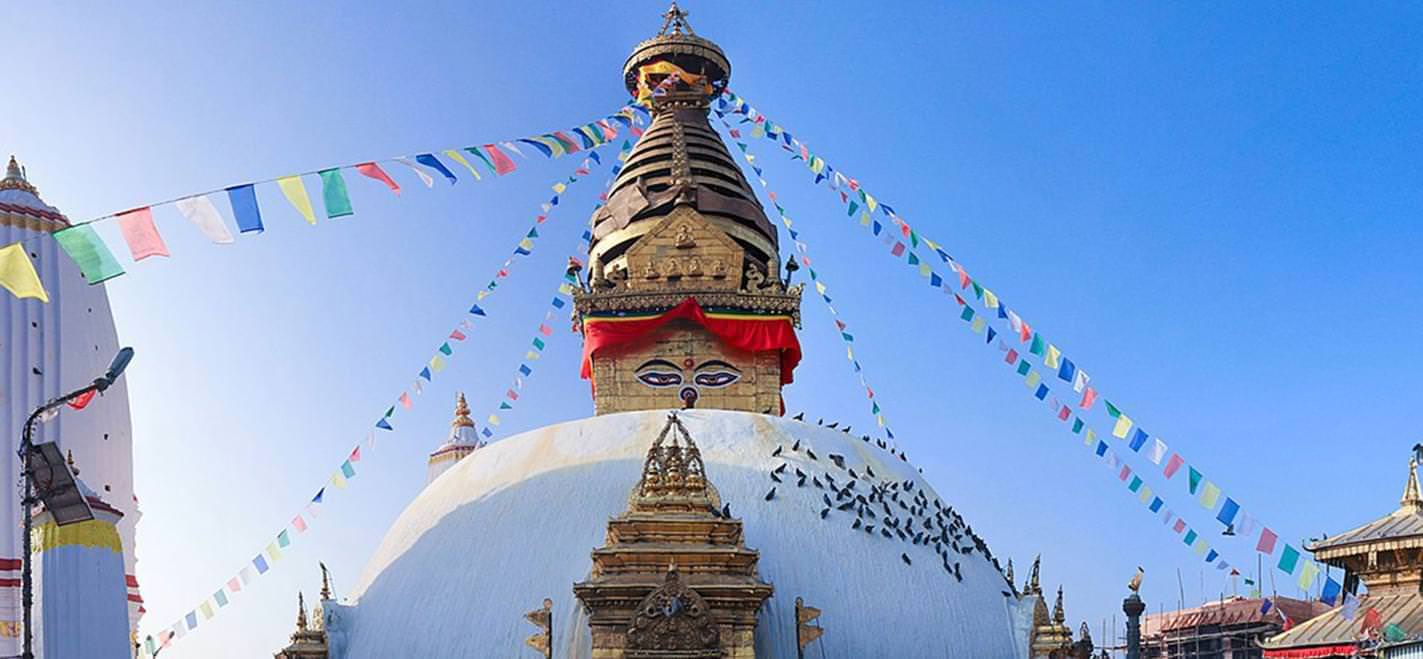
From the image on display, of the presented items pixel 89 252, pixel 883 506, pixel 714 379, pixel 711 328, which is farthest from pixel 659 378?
pixel 89 252

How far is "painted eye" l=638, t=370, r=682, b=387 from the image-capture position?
18.5 meters

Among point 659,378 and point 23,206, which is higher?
point 23,206

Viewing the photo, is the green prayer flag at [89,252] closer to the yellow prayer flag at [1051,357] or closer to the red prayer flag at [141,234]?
the red prayer flag at [141,234]

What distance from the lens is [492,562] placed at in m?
12.7

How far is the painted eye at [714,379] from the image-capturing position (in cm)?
1856

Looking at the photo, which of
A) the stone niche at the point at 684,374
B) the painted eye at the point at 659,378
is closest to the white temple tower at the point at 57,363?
the stone niche at the point at 684,374

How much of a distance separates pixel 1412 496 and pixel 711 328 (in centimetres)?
924

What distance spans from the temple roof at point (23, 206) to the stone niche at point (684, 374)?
9.43m

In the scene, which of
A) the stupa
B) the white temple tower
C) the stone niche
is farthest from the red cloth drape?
the white temple tower

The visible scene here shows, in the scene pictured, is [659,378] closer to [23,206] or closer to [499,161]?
[499,161]

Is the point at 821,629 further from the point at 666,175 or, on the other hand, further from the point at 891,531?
the point at 666,175

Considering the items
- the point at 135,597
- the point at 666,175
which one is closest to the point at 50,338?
the point at 135,597

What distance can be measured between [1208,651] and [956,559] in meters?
21.6

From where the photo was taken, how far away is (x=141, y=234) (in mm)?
9094
